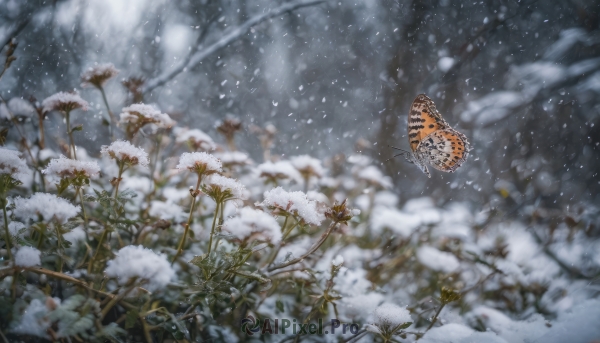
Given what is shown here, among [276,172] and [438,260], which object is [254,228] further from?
[438,260]

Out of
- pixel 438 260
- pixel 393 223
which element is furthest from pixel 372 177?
pixel 438 260

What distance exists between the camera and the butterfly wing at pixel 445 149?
86 cm

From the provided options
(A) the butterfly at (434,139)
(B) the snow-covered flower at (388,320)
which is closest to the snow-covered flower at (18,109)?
(B) the snow-covered flower at (388,320)

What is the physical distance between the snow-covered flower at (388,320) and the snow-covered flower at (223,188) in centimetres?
21

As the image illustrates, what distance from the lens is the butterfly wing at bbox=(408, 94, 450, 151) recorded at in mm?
854

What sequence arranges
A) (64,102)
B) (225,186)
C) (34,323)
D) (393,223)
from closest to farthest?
(34,323), (225,186), (64,102), (393,223)

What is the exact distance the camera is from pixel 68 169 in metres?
0.43

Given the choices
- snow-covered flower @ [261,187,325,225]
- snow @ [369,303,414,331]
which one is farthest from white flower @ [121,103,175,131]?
snow @ [369,303,414,331]

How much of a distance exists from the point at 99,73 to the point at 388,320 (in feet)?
1.83

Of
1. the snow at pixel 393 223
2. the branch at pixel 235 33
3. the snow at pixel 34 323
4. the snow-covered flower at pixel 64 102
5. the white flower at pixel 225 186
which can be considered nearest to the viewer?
the snow at pixel 34 323

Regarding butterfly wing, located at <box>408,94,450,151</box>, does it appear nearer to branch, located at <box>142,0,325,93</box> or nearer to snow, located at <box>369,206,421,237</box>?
snow, located at <box>369,206,421,237</box>

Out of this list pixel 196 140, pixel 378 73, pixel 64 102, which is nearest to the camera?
pixel 64 102

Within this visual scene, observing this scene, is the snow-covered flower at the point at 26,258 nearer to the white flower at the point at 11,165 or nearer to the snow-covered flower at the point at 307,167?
the white flower at the point at 11,165

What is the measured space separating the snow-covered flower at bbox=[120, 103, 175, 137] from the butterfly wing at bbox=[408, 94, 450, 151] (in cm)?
54
